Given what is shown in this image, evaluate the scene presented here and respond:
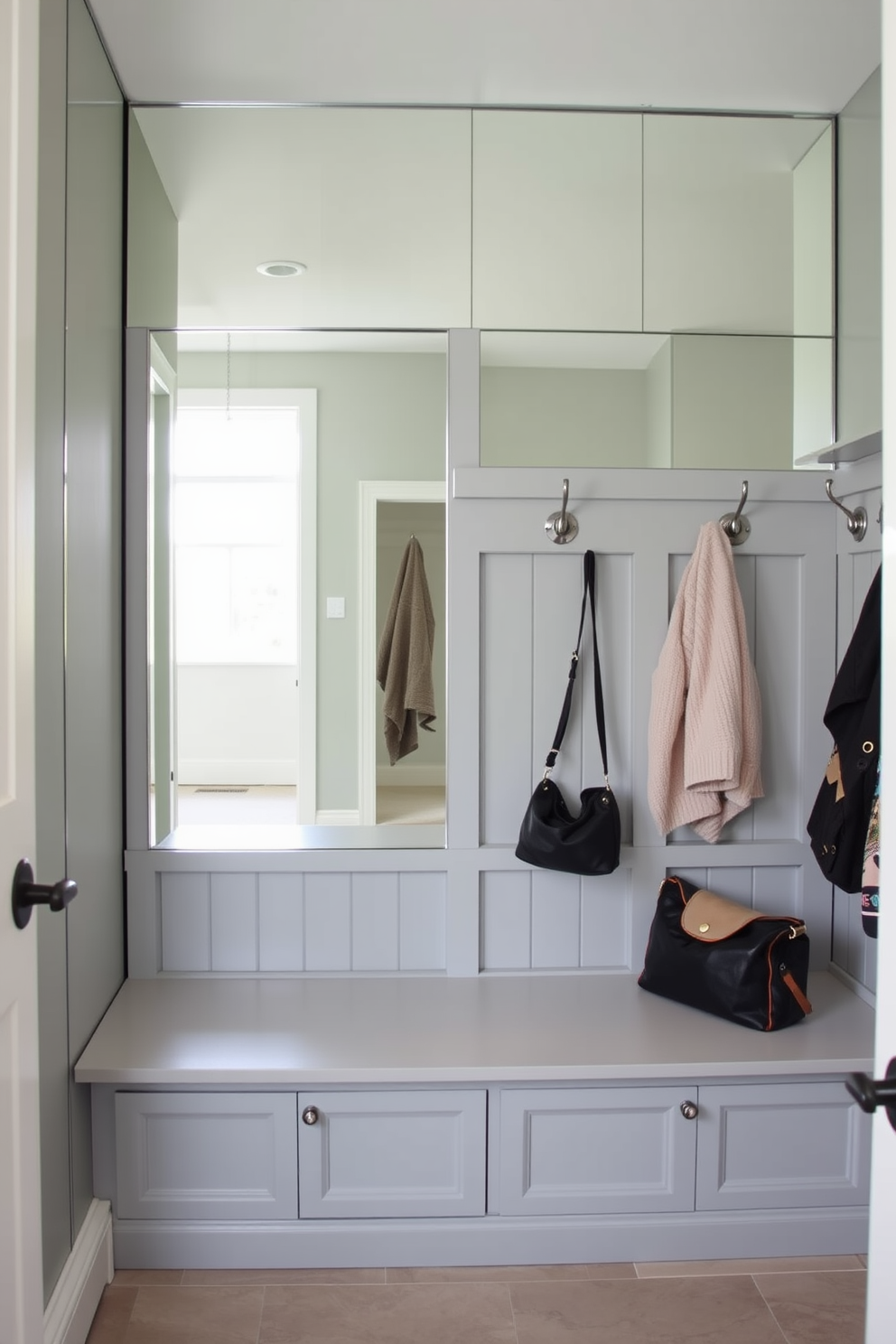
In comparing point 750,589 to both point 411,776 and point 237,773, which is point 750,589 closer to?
point 411,776

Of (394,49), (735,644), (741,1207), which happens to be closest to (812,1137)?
(741,1207)

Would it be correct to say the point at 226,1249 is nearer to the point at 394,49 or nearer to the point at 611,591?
the point at 611,591

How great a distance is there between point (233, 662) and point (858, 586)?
4.58 ft

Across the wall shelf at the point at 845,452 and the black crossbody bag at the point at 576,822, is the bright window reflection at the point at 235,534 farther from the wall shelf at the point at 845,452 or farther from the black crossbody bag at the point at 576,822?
the wall shelf at the point at 845,452

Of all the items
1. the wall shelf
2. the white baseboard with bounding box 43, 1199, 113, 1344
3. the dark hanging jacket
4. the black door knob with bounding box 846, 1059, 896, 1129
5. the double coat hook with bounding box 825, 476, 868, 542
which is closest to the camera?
the black door knob with bounding box 846, 1059, 896, 1129

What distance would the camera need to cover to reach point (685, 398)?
235 cm

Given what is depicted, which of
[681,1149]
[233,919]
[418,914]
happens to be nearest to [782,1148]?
[681,1149]

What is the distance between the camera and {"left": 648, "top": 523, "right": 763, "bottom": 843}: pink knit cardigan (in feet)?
7.26

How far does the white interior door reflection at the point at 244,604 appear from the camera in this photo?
7.43ft

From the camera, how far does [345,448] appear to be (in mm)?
2287

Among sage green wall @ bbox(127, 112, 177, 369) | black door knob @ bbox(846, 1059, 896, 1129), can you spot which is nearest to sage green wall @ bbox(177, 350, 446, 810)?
sage green wall @ bbox(127, 112, 177, 369)

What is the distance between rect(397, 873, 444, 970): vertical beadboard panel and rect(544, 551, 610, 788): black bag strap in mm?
371

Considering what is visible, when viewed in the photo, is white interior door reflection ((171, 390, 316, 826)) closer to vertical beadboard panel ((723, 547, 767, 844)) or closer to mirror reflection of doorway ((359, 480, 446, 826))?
mirror reflection of doorway ((359, 480, 446, 826))

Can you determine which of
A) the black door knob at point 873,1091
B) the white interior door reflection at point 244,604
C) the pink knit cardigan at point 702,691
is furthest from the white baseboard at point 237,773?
the black door knob at point 873,1091
